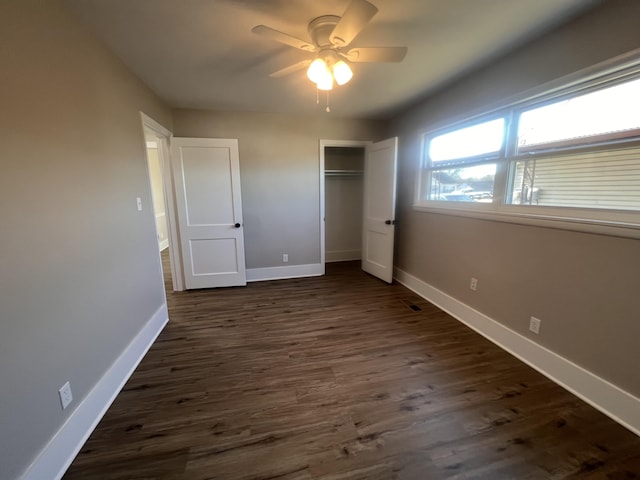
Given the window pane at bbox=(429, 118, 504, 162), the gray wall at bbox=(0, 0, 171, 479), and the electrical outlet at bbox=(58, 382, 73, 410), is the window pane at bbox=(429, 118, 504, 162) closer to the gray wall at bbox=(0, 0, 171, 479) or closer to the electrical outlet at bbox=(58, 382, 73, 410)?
the gray wall at bbox=(0, 0, 171, 479)

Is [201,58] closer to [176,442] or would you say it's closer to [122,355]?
[122,355]

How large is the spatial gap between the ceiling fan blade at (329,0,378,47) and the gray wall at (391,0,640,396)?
1.50m

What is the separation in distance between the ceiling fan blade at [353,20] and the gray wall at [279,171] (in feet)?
7.75

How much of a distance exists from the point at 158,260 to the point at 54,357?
1.52 meters

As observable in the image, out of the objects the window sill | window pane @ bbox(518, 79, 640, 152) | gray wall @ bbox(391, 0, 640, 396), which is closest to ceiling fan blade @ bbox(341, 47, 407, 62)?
gray wall @ bbox(391, 0, 640, 396)

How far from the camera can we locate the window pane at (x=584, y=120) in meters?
1.57

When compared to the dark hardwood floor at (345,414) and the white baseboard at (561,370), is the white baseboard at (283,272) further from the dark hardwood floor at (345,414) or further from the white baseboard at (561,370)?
the white baseboard at (561,370)

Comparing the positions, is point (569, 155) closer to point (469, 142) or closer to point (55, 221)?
point (469, 142)

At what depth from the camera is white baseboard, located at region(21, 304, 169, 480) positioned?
1.25 meters

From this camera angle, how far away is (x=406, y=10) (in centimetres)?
163

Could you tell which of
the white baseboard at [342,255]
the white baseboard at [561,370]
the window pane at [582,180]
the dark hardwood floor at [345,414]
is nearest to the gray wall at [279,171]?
the white baseboard at [342,255]

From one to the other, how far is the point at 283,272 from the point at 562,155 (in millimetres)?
3498

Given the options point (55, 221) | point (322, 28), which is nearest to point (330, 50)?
point (322, 28)

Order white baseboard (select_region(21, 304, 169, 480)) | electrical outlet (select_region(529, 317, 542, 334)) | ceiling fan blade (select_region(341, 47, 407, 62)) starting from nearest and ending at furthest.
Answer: white baseboard (select_region(21, 304, 169, 480)) → ceiling fan blade (select_region(341, 47, 407, 62)) → electrical outlet (select_region(529, 317, 542, 334))
